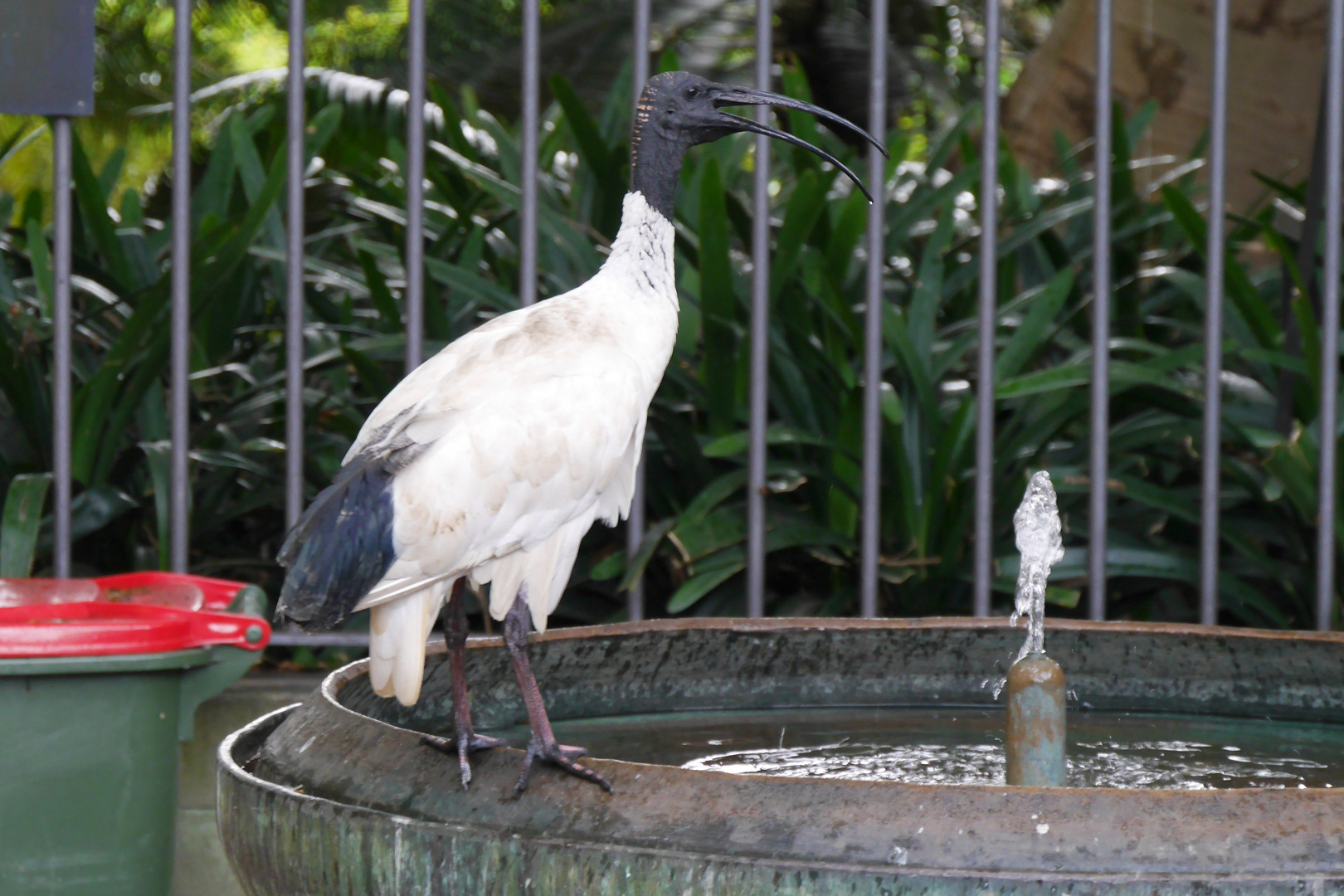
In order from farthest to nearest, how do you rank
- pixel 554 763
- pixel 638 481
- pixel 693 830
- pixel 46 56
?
1. pixel 638 481
2. pixel 46 56
3. pixel 554 763
4. pixel 693 830

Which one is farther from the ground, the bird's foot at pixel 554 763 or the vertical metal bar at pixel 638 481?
the vertical metal bar at pixel 638 481

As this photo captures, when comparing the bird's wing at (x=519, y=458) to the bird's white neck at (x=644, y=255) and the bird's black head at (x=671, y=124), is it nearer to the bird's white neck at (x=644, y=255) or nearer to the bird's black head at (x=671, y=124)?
the bird's white neck at (x=644, y=255)

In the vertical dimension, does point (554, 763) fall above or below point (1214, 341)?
below

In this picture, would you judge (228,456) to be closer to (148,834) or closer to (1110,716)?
(148,834)

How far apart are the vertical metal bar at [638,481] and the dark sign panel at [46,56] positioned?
110 cm

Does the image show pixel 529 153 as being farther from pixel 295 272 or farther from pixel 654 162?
pixel 654 162

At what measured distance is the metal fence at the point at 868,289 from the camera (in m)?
2.98

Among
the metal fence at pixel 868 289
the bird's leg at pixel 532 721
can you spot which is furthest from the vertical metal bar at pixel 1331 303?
the bird's leg at pixel 532 721

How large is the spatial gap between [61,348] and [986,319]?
1.92m

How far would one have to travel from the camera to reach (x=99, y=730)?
2279 mm

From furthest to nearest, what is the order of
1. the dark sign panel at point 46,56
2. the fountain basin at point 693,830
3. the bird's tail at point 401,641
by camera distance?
the dark sign panel at point 46,56, the bird's tail at point 401,641, the fountain basin at point 693,830

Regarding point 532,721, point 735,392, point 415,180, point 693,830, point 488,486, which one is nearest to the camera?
point 693,830

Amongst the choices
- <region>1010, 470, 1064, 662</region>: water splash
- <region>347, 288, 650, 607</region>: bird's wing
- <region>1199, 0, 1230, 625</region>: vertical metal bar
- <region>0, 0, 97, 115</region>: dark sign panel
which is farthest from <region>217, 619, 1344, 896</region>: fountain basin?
<region>1199, 0, 1230, 625</region>: vertical metal bar

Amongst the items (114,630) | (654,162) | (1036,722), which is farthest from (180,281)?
(1036,722)
